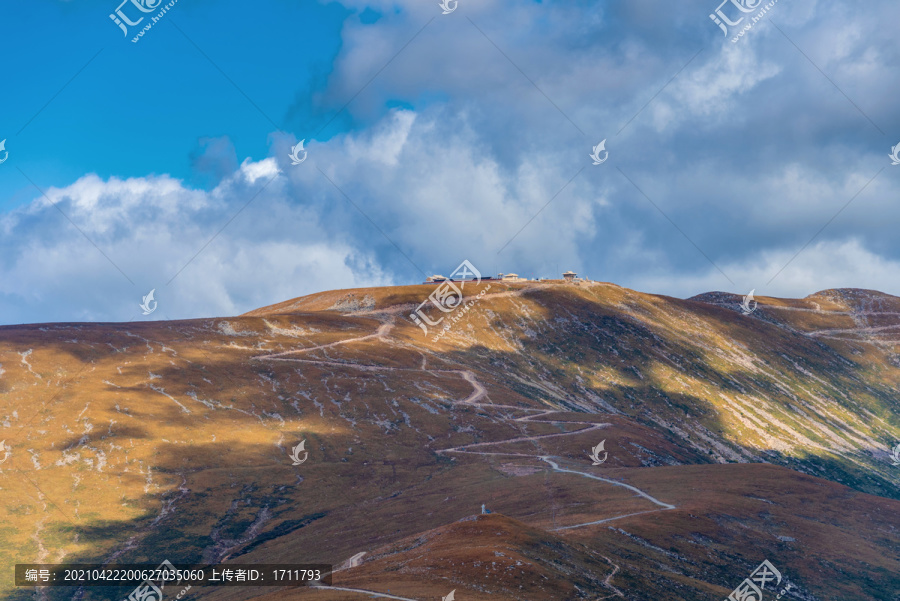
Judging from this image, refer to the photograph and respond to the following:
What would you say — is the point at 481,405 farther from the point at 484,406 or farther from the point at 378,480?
the point at 378,480

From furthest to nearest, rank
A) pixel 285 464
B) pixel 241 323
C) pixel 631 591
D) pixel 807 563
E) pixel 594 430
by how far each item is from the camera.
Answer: pixel 241 323 → pixel 594 430 → pixel 285 464 → pixel 807 563 → pixel 631 591

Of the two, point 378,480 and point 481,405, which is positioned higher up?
point 481,405

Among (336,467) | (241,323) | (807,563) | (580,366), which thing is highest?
(241,323)

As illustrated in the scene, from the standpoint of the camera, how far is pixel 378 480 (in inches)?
4328

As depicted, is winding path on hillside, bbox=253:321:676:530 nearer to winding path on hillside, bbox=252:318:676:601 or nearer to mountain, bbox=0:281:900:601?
winding path on hillside, bbox=252:318:676:601

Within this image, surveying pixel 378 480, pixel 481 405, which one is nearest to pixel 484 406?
pixel 481 405

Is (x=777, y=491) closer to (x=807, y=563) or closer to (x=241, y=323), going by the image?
(x=807, y=563)

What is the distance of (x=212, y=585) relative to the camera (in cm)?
7994

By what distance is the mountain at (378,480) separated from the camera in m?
60.5

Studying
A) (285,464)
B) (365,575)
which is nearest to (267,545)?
(285,464)

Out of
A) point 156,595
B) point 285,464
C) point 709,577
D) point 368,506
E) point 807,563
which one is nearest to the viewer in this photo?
point 709,577

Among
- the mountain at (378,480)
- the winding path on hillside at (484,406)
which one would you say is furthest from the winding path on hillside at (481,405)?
the mountain at (378,480)

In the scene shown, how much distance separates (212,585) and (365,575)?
34.7 meters

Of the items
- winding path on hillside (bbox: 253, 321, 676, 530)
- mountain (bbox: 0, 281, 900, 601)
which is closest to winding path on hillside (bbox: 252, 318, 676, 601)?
winding path on hillside (bbox: 253, 321, 676, 530)
